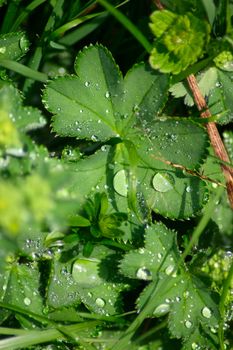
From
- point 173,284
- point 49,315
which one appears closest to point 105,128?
point 173,284

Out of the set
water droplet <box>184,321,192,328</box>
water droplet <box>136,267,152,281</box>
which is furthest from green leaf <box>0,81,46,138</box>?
water droplet <box>184,321,192,328</box>

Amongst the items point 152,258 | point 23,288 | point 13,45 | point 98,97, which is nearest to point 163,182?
point 152,258

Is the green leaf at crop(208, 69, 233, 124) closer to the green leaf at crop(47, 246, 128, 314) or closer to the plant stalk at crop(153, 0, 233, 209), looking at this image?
the plant stalk at crop(153, 0, 233, 209)

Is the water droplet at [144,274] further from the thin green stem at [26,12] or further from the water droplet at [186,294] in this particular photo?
the thin green stem at [26,12]

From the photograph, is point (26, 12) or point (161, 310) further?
point (26, 12)

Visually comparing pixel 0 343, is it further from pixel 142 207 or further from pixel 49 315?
pixel 142 207

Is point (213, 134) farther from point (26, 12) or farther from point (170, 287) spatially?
point (26, 12)
